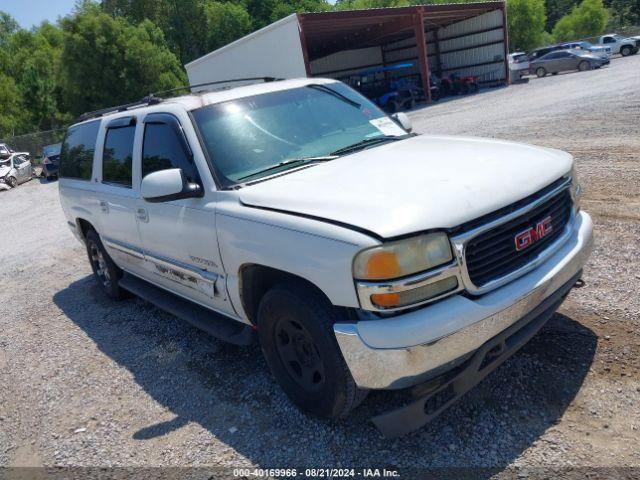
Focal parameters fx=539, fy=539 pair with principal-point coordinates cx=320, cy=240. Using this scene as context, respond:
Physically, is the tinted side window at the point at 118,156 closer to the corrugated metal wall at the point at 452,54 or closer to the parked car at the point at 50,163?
the parked car at the point at 50,163

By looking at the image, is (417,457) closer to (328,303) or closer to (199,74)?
(328,303)

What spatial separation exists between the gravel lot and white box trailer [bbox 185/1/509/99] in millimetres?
20110

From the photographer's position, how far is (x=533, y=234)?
9.68 ft

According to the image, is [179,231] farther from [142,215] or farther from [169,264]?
[142,215]

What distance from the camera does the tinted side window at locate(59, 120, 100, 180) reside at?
18.3 ft

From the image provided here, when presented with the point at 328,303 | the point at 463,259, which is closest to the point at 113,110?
the point at 328,303

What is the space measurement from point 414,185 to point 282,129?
4.42 ft

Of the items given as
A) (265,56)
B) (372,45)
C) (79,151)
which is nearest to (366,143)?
(79,151)

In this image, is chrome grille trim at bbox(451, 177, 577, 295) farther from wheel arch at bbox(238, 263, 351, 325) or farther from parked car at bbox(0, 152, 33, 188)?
parked car at bbox(0, 152, 33, 188)

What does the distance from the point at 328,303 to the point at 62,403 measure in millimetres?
2566

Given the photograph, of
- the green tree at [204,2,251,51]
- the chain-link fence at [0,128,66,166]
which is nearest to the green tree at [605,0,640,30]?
the green tree at [204,2,251,51]

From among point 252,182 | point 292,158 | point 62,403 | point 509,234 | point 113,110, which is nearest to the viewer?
point 509,234

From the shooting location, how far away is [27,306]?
21.8 ft

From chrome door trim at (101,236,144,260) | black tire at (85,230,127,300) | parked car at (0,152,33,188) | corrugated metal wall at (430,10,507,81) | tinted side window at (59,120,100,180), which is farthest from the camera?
corrugated metal wall at (430,10,507,81)
